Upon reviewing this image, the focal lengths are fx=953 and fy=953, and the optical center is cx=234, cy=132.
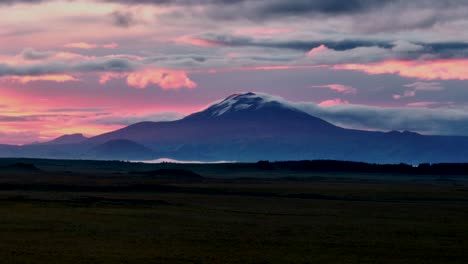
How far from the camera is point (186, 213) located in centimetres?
6644

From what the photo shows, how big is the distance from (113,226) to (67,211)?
10746mm

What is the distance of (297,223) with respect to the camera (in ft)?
194

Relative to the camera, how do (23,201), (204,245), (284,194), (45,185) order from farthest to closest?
(45,185), (284,194), (23,201), (204,245)

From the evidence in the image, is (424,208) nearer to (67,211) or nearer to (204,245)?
(67,211)

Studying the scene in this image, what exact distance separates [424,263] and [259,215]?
82.8ft

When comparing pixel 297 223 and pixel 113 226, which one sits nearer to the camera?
pixel 113 226

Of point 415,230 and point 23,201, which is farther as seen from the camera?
point 23,201

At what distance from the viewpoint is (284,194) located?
97.6 meters

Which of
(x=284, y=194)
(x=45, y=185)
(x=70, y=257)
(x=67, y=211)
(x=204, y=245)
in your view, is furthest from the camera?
(x=45, y=185)

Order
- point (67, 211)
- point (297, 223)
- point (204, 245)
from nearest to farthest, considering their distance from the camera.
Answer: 1. point (204, 245)
2. point (297, 223)
3. point (67, 211)

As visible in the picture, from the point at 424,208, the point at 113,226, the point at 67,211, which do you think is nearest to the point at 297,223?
the point at 113,226

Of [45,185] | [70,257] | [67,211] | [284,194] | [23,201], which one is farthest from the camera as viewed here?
[45,185]

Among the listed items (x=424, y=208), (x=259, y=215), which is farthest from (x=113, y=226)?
(x=424, y=208)

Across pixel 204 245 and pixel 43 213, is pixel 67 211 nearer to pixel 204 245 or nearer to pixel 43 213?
pixel 43 213
